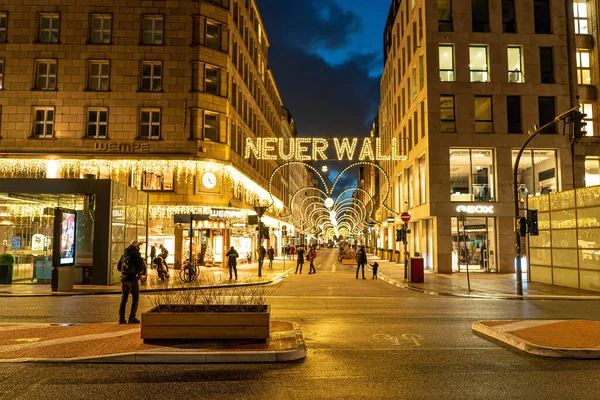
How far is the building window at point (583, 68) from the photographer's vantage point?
3550 cm

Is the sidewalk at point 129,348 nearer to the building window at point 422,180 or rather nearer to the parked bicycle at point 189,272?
the parked bicycle at point 189,272

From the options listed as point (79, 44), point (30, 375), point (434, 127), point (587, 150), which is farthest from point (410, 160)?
point (30, 375)

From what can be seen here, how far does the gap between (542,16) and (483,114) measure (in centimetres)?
835

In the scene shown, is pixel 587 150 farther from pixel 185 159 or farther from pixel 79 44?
pixel 79 44

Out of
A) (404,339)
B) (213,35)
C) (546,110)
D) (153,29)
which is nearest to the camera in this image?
(404,339)

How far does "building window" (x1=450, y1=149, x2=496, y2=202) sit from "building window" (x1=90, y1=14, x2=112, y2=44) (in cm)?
2585

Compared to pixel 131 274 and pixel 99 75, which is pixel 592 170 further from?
pixel 99 75

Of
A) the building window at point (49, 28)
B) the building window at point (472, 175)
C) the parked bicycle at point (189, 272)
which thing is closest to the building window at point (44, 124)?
the building window at point (49, 28)

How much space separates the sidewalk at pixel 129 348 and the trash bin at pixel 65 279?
10758 mm

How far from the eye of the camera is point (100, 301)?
17.7 metres

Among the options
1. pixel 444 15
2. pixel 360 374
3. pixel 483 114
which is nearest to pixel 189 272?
pixel 360 374

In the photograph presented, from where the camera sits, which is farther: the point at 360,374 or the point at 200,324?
the point at 200,324

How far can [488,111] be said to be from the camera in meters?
34.1

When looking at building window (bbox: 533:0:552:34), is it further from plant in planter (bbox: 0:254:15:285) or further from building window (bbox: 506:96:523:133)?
plant in planter (bbox: 0:254:15:285)
